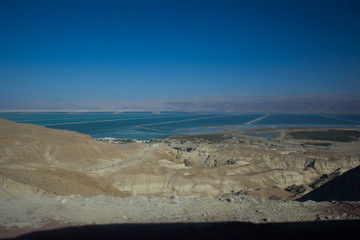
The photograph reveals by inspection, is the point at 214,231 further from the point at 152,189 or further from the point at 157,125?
the point at 157,125

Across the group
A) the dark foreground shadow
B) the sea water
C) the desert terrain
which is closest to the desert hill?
the desert terrain

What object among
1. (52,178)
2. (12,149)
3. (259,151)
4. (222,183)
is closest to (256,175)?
(222,183)

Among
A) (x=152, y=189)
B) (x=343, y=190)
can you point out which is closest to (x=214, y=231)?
(x=343, y=190)

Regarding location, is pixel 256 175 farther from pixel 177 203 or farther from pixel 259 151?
pixel 177 203

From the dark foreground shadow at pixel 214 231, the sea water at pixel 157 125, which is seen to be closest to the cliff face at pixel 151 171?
the dark foreground shadow at pixel 214 231

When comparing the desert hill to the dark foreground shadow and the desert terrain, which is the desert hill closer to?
the desert terrain

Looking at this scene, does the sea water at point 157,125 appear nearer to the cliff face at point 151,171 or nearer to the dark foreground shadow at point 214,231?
the cliff face at point 151,171
